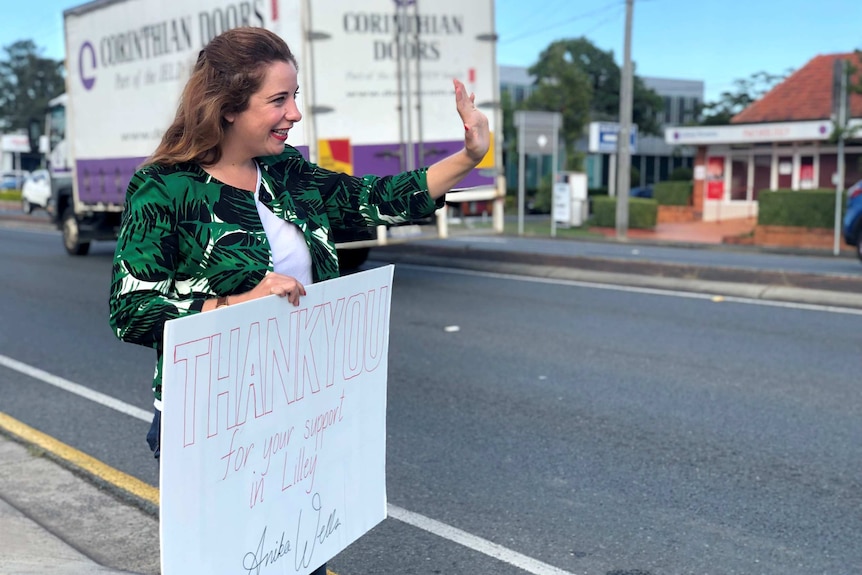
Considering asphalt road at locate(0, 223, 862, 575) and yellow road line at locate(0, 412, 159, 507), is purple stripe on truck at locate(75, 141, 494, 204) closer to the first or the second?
asphalt road at locate(0, 223, 862, 575)

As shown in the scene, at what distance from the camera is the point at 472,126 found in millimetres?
2445

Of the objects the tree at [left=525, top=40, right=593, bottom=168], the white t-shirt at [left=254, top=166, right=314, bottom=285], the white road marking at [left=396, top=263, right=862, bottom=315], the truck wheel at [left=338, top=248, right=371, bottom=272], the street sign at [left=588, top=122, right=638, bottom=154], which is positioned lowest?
the white road marking at [left=396, top=263, right=862, bottom=315]

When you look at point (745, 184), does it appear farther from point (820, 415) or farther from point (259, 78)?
point (259, 78)

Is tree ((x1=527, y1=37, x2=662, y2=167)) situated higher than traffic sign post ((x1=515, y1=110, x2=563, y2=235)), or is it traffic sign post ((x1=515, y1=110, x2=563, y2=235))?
tree ((x1=527, y1=37, x2=662, y2=167))

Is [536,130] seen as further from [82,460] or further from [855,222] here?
[82,460]

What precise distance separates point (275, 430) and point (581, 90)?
138 ft

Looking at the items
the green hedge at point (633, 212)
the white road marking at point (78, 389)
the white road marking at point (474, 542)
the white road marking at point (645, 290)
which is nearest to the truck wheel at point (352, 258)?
the white road marking at point (645, 290)

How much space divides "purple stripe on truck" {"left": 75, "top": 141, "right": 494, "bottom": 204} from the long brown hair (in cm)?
580

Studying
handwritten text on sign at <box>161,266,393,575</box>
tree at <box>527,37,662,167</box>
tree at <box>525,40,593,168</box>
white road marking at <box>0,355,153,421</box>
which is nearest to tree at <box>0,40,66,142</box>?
tree at <box>527,37,662,167</box>

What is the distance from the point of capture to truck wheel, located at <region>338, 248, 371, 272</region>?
41.4 ft

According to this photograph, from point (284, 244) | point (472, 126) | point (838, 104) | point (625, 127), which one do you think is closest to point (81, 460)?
point (284, 244)

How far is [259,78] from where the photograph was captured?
2316 millimetres

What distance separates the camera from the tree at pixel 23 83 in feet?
319

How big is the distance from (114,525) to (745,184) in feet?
102
